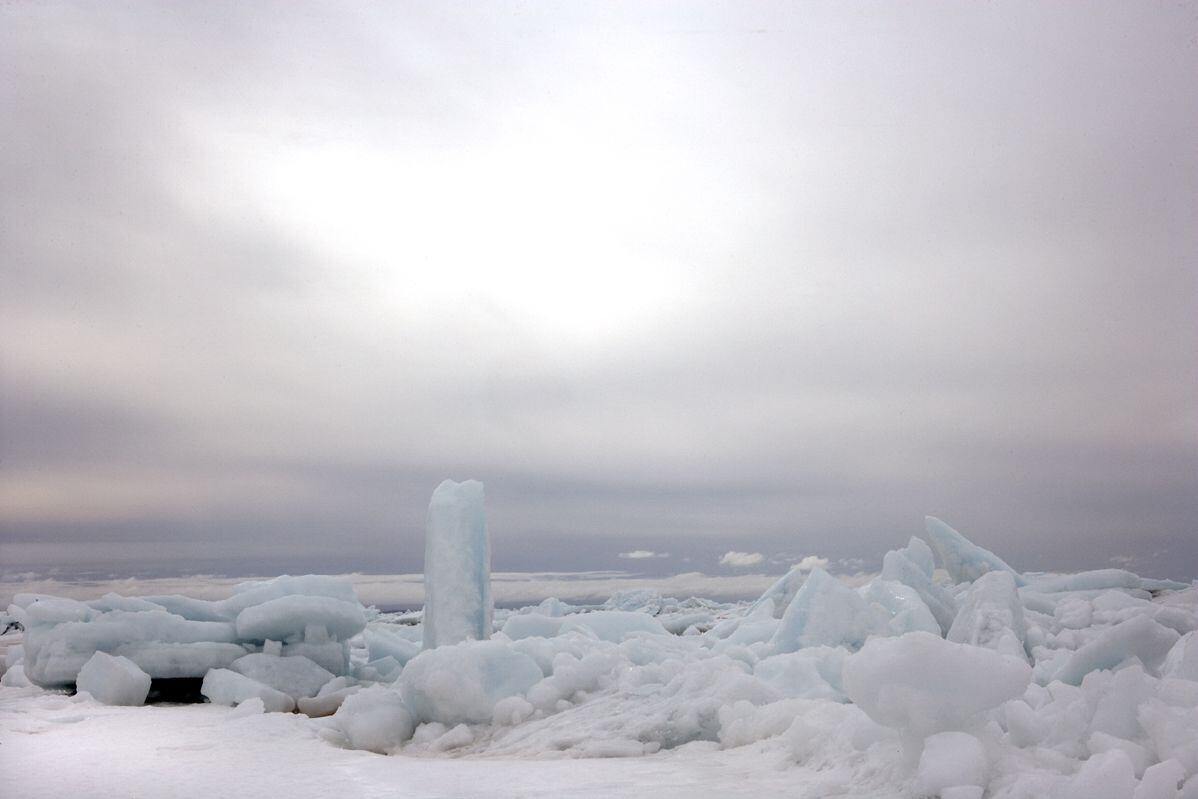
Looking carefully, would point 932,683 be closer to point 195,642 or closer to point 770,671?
point 770,671

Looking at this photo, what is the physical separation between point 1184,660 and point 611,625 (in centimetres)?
740

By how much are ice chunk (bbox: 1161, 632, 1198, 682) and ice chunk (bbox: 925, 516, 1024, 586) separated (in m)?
8.95

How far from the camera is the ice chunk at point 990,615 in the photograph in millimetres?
8008

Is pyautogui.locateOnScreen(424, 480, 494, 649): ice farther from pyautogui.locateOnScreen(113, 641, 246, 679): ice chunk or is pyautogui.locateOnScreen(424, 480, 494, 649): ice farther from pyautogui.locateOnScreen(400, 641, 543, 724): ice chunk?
pyautogui.locateOnScreen(400, 641, 543, 724): ice chunk

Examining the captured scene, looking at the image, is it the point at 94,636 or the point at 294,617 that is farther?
the point at 294,617

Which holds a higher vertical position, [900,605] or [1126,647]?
[1126,647]

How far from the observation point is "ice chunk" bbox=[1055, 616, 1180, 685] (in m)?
5.52

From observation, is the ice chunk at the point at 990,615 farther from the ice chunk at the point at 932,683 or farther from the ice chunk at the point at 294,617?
the ice chunk at the point at 294,617

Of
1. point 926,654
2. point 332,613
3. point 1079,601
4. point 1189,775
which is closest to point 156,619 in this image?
point 332,613

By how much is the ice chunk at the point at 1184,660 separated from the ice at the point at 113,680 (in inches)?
398

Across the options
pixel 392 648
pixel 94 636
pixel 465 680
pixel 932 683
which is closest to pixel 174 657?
pixel 94 636

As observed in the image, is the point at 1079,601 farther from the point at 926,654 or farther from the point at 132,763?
the point at 132,763

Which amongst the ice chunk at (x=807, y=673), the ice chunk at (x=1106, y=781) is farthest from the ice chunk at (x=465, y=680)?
the ice chunk at (x=1106, y=781)

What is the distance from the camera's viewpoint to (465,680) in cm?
777
